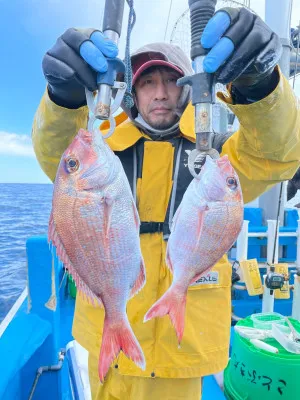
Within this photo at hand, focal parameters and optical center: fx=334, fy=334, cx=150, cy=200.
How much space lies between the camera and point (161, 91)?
1951 millimetres

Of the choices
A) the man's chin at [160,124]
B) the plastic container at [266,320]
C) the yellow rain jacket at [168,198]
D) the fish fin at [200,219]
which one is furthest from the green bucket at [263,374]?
the man's chin at [160,124]

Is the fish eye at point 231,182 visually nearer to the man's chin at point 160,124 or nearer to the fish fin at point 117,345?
the fish fin at point 117,345

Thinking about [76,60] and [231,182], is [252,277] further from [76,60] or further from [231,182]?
[76,60]

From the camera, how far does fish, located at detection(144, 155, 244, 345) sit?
1.25 m

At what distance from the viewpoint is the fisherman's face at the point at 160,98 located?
1.95 meters

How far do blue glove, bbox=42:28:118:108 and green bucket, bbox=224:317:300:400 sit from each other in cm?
203

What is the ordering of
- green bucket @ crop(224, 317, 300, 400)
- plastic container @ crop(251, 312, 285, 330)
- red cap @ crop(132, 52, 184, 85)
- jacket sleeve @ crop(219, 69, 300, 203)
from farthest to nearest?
plastic container @ crop(251, 312, 285, 330) < green bucket @ crop(224, 317, 300, 400) < red cap @ crop(132, 52, 184, 85) < jacket sleeve @ crop(219, 69, 300, 203)

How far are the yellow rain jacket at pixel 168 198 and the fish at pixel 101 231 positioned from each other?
0.41 m

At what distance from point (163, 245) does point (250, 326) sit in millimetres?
1369

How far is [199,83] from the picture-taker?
3.83 ft

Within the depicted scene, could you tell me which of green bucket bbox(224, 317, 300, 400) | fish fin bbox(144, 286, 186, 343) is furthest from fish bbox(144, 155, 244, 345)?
green bucket bbox(224, 317, 300, 400)

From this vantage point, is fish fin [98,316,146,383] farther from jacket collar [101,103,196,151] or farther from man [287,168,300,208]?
man [287,168,300,208]

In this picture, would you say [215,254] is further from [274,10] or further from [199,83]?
[274,10]

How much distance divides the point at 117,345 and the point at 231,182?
29.3 inches
